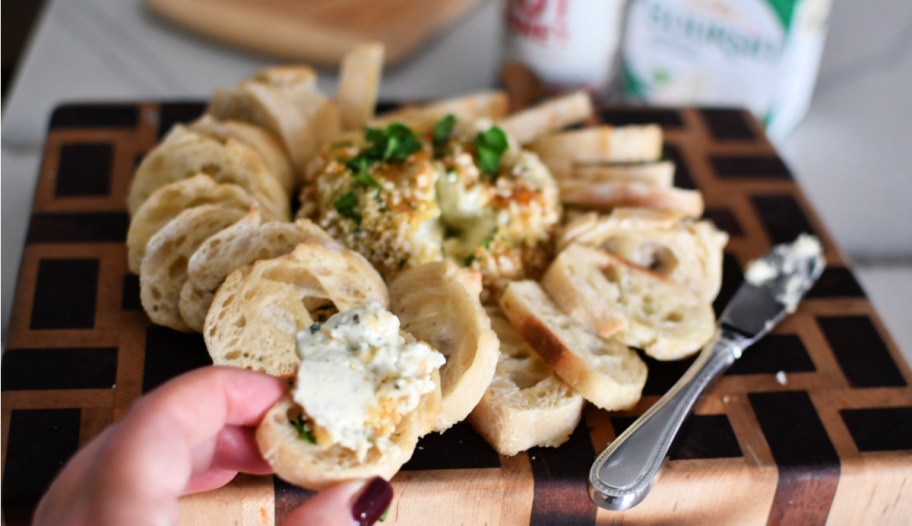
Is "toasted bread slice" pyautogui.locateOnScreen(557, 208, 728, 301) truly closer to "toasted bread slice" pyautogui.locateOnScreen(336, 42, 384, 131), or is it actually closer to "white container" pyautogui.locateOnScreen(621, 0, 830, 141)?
"toasted bread slice" pyautogui.locateOnScreen(336, 42, 384, 131)

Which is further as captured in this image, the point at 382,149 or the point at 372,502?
the point at 382,149

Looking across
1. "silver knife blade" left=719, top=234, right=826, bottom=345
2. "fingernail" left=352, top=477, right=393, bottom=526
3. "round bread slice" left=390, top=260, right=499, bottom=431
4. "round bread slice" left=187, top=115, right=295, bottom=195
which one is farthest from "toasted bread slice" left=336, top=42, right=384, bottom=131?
"fingernail" left=352, top=477, right=393, bottom=526

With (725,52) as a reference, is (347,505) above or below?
below

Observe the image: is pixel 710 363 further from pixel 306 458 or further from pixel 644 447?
pixel 306 458

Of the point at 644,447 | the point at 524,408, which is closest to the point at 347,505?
the point at 524,408

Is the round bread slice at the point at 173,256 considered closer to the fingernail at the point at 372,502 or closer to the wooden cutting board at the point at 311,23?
the fingernail at the point at 372,502

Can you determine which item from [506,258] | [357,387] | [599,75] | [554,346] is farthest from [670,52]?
[357,387]
